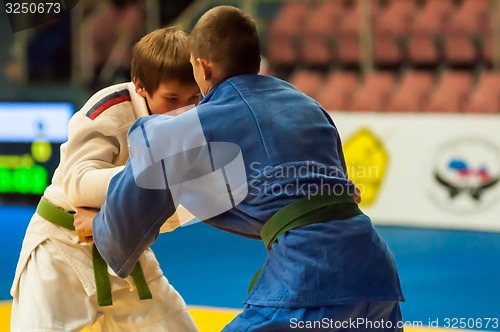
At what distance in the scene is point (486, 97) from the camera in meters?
8.77

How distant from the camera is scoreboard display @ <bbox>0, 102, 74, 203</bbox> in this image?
931 centimetres

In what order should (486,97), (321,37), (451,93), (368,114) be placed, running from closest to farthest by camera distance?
1. (368,114)
2. (486,97)
3. (451,93)
4. (321,37)

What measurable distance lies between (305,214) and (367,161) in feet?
19.1

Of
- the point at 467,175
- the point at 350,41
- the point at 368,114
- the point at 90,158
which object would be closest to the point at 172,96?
the point at 90,158

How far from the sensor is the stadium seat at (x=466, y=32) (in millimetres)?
9523

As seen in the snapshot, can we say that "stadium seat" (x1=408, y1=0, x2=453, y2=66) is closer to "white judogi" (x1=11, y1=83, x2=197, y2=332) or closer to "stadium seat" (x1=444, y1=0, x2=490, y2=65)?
"stadium seat" (x1=444, y1=0, x2=490, y2=65)

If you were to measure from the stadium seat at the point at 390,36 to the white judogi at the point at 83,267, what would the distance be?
22.8ft

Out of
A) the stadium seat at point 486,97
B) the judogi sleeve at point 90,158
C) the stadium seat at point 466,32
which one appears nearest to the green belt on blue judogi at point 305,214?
the judogi sleeve at point 90,158

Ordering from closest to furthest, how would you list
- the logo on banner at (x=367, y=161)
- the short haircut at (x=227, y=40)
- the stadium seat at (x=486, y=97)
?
1. the short haircut at (x=227, y=40)
2. the logo on banner at (x=367, y=161)
3. the stadium seat at (x=486, y=97)

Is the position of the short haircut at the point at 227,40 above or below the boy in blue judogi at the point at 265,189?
above

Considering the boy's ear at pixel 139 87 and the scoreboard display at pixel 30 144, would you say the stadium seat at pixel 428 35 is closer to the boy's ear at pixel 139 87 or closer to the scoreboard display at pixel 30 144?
the scoreboard display at pixel 30 144

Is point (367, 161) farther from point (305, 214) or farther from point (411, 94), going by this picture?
point (305, 214)

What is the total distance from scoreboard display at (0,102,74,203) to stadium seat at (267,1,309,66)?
249cm

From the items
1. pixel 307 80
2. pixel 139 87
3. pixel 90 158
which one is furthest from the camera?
pixel 307 80
